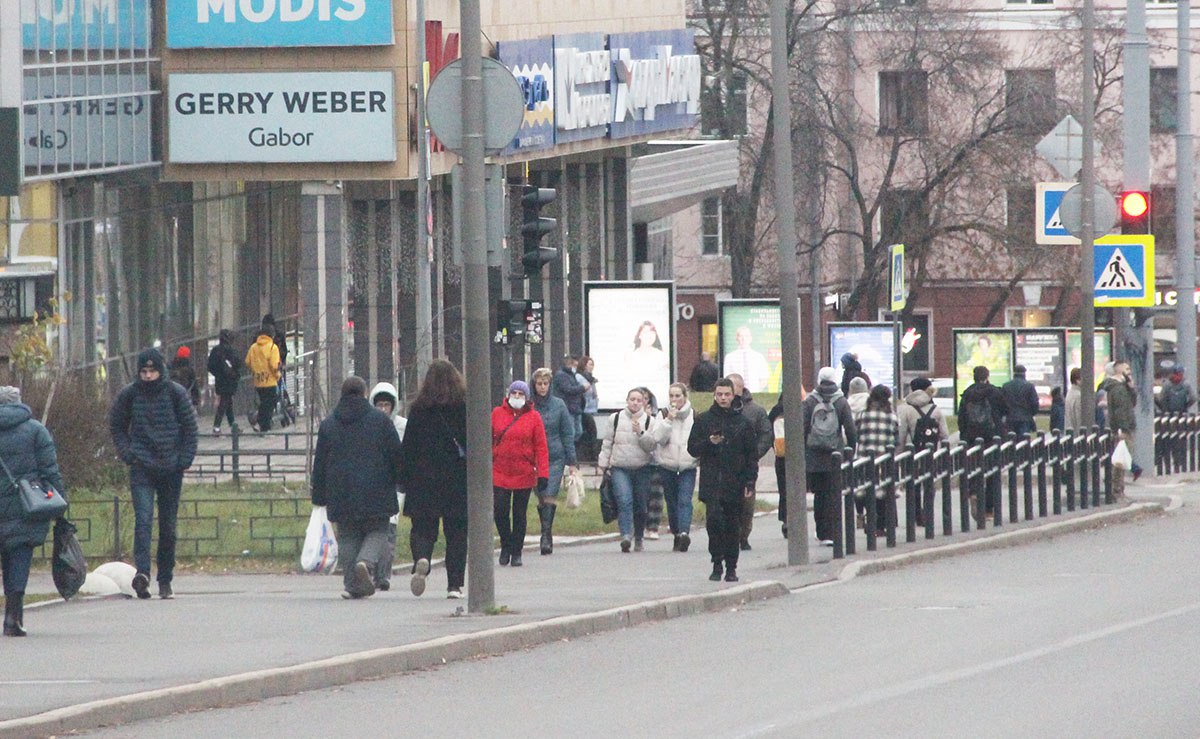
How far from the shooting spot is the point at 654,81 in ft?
161

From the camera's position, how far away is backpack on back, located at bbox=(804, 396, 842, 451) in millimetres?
20641

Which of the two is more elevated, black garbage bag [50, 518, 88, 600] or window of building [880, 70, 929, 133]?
window of building [880, 70, 929, 133]

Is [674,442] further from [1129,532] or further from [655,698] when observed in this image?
[655,698]

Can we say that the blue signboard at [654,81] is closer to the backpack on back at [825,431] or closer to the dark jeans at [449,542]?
the backpack on back at [825,431]

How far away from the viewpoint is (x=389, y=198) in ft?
142

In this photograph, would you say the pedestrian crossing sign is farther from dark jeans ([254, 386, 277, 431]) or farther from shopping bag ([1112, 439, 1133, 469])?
dark jeans ([254, 386, 277, 431])

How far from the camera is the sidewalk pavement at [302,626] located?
34.2 ft

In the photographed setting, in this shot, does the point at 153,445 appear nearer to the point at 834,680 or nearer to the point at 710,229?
the point at 834,680

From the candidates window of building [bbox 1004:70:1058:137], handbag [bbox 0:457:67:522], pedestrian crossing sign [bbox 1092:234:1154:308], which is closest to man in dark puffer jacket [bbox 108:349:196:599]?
handbag [bbox 0:457:67:522]

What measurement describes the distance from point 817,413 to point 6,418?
946 cm


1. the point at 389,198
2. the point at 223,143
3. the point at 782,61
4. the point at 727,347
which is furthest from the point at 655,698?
the point at 389,198

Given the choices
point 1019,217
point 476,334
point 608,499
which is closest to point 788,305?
point 608,499

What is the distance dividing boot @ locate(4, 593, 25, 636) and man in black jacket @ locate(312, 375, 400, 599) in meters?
2.76

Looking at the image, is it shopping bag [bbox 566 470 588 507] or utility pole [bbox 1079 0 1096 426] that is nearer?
shopping bag [bbox 566 470 588 507]
